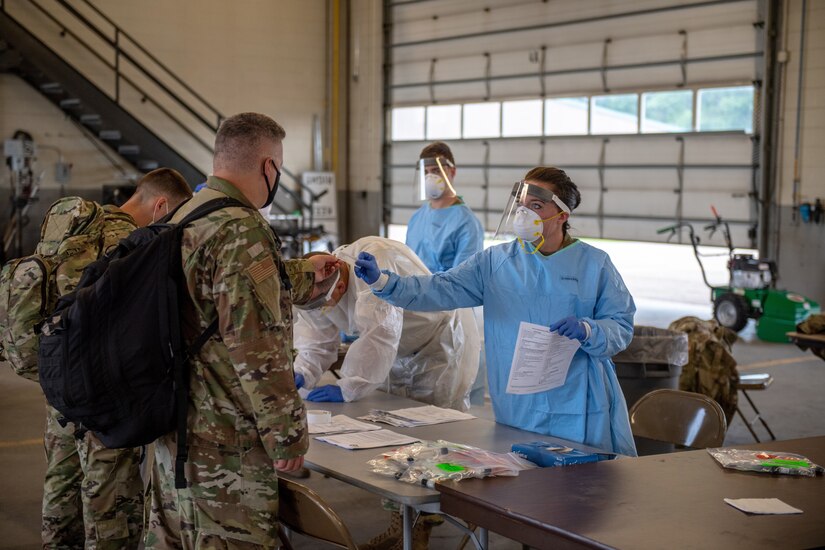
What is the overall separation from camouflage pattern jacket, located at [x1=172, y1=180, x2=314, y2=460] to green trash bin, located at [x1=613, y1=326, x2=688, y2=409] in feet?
8.18

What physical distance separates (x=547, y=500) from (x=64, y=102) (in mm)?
11508

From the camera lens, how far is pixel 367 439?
9.77ft

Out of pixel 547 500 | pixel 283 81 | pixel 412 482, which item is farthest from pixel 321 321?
pixel 283 81

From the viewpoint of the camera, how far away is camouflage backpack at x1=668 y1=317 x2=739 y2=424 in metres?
5.06

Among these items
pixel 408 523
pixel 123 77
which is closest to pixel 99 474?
pixel 408 523

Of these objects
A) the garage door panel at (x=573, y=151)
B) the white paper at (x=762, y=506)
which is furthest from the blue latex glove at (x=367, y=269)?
A: the garage door panel at (x=573, y=151)

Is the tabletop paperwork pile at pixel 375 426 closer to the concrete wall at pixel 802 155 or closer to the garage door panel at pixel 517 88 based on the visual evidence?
the concrete wall at pixel 802 155

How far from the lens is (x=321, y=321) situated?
3.73 m

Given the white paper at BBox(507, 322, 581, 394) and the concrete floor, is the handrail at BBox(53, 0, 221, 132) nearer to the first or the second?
the concrete floor

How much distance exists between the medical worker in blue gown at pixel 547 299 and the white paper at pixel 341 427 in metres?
0.44

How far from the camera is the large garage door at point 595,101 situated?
10.5m

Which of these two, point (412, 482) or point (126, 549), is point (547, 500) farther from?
point (126, 549)

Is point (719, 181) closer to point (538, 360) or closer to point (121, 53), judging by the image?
point (121, 53)

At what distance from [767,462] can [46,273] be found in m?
2.31
